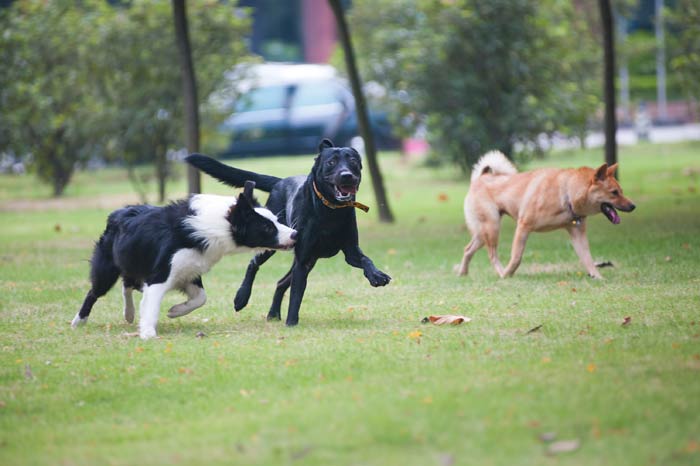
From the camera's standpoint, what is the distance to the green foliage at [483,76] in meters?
23.1

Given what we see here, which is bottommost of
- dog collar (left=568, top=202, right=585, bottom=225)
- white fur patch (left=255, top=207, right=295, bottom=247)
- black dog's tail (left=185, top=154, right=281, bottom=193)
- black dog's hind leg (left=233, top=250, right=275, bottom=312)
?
dog collar (left=568, top=202, right=585, bottom=225)

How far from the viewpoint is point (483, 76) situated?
23.5 m

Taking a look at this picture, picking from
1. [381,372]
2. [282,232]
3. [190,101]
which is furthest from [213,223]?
[190,101]

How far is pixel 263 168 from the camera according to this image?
3209 cm

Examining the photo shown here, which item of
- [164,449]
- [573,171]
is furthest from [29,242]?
[164,449]

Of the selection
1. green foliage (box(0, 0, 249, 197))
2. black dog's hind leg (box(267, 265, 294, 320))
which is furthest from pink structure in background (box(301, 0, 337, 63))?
black dog's hind leg (box(267, 265, 294, 320))

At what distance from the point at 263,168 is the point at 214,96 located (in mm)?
6465

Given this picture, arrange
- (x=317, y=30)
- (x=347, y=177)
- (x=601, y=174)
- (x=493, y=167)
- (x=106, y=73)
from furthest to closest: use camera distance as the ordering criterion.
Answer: (x=317, y=30) < (x=106, y=73) < (x=493, y=167) < (x=601, y=174) < (x=347, y=177)

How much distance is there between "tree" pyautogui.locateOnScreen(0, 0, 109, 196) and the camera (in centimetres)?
2669

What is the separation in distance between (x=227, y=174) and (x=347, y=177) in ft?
5.86

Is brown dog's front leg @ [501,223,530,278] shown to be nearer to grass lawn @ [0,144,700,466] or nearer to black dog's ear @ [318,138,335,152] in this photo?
grass lawn @ [0,144,700,466]

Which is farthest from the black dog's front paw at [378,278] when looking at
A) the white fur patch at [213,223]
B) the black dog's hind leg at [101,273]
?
the black dog's hind leg at [101,273]

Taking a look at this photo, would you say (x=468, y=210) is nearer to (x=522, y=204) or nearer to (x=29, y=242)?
(x=522, y=204)

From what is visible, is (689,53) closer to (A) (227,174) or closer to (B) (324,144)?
(A) (227,174)
